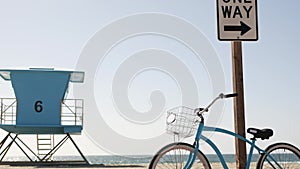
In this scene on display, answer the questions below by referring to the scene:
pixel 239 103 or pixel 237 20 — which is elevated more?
pixel 237 20

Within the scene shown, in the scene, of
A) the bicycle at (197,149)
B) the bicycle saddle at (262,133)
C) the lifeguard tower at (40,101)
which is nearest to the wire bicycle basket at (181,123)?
the bicycle at (197,149)

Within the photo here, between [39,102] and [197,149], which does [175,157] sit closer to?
[197,149]

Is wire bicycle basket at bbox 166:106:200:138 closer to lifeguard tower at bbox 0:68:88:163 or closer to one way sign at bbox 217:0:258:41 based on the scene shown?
one way sign at bbox 217:0:258:41

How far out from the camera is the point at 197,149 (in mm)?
4949

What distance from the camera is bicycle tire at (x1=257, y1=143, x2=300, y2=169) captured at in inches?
207

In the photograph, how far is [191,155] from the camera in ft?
16.3

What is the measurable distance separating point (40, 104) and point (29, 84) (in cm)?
91

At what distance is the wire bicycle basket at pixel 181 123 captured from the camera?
4.66 metres

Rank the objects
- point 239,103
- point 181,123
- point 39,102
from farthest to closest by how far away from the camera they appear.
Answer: point 39,102, point 239,103, point 181,123

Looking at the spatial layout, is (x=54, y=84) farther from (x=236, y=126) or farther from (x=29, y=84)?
(x=236, y=126)

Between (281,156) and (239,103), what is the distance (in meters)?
0.69

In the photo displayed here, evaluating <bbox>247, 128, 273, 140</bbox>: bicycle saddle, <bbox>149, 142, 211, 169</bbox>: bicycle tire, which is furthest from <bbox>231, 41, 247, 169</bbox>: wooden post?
<bbox>149, 142, 211, 169</bbox>: bicycle tire

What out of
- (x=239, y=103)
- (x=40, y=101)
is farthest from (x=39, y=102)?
(x=239, y=103)

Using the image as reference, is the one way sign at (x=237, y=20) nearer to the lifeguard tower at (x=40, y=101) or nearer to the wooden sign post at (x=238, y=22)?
the wooden sign post at (x=238, y=22)
